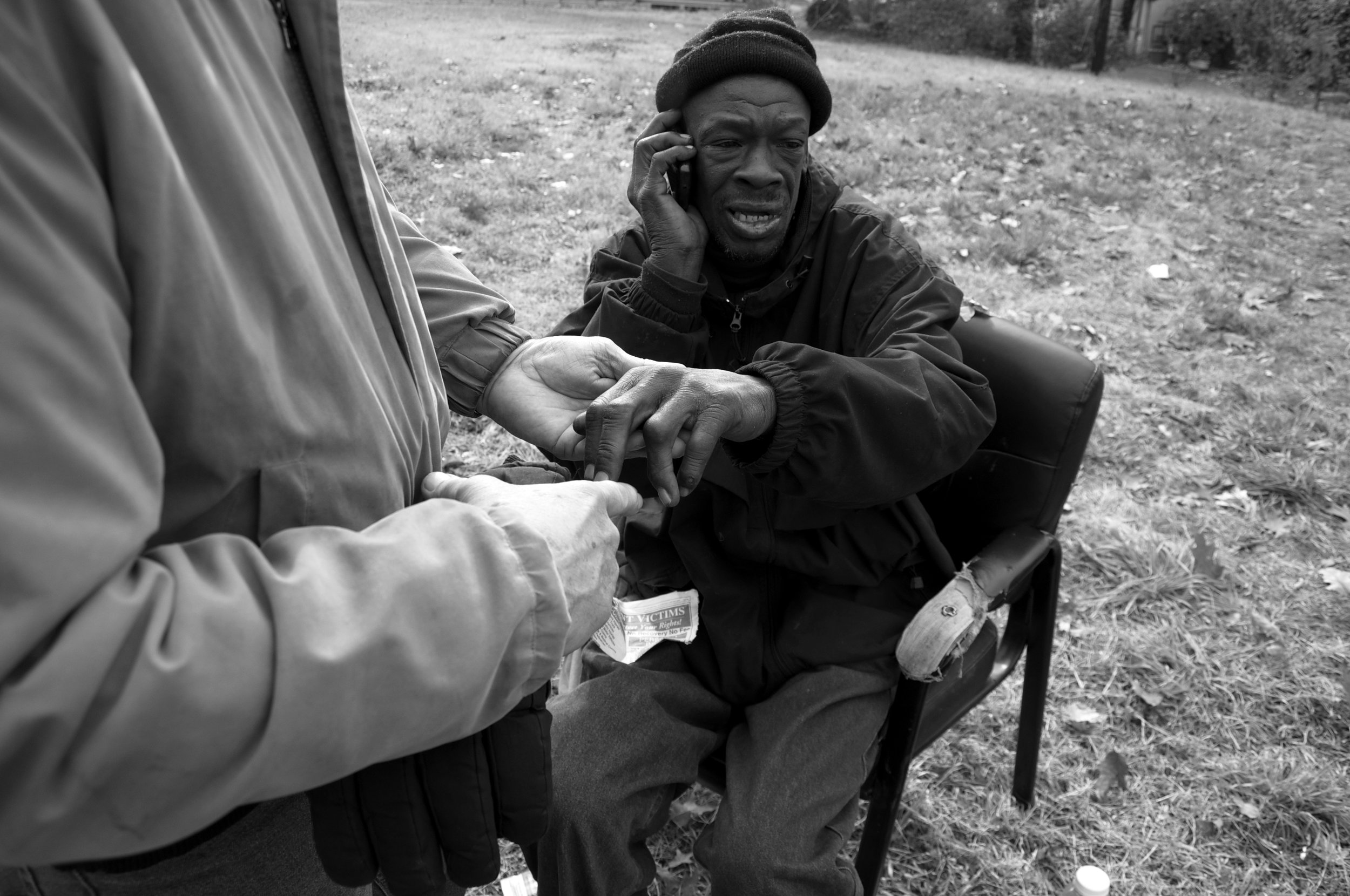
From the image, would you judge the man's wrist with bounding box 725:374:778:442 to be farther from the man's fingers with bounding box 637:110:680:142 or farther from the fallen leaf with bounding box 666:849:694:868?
the fallen leaf with bounding box 666:849:694:868

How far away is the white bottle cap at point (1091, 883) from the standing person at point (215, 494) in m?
1.88

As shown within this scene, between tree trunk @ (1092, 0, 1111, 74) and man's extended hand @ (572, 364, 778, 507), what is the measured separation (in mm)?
14471

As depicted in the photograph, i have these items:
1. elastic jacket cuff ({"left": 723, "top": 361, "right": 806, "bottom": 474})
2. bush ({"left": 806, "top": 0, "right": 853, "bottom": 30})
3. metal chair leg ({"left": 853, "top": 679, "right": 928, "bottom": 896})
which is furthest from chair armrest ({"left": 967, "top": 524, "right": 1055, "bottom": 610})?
bush ({"left": 806, "top": 0, "right": 853, "bottom": 30})

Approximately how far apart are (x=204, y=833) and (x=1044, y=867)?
7.72 feet

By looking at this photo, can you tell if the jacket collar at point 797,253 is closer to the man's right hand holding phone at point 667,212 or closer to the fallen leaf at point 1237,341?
the man's right hand holding phone at point 667,212

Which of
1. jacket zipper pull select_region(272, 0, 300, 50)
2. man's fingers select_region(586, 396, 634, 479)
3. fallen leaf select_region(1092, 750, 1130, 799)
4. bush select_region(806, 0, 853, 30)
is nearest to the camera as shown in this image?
jacket zipper pull select_region(272, 0, 300, 50)

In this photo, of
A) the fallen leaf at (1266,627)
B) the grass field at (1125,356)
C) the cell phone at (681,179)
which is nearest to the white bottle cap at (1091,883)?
the grass field at (1125,356)

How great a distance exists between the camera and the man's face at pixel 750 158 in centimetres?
224

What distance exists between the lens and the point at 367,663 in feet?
2.97

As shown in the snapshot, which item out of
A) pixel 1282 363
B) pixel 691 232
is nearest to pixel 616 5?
pixel 1282 363

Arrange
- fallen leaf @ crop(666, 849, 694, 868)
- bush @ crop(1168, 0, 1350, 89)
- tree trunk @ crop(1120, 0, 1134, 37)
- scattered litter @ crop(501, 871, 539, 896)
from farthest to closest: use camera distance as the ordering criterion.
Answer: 1. tree trunk @ crop(1120, 0, 1134, 37)
2. bush @ crop(1168, 0, 1350, 89)
3. fallen leaf @ crop(666, 849, 694, 868)
4. scattered litter @ crop(501, 871, 539, 896)

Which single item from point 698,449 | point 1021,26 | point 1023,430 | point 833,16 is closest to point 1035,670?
point 1023,430

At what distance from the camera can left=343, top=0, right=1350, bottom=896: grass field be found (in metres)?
2.73

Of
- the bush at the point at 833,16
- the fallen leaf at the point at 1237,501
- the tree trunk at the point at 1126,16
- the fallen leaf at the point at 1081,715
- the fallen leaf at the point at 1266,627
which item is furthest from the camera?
the bush at the point at 833,16
